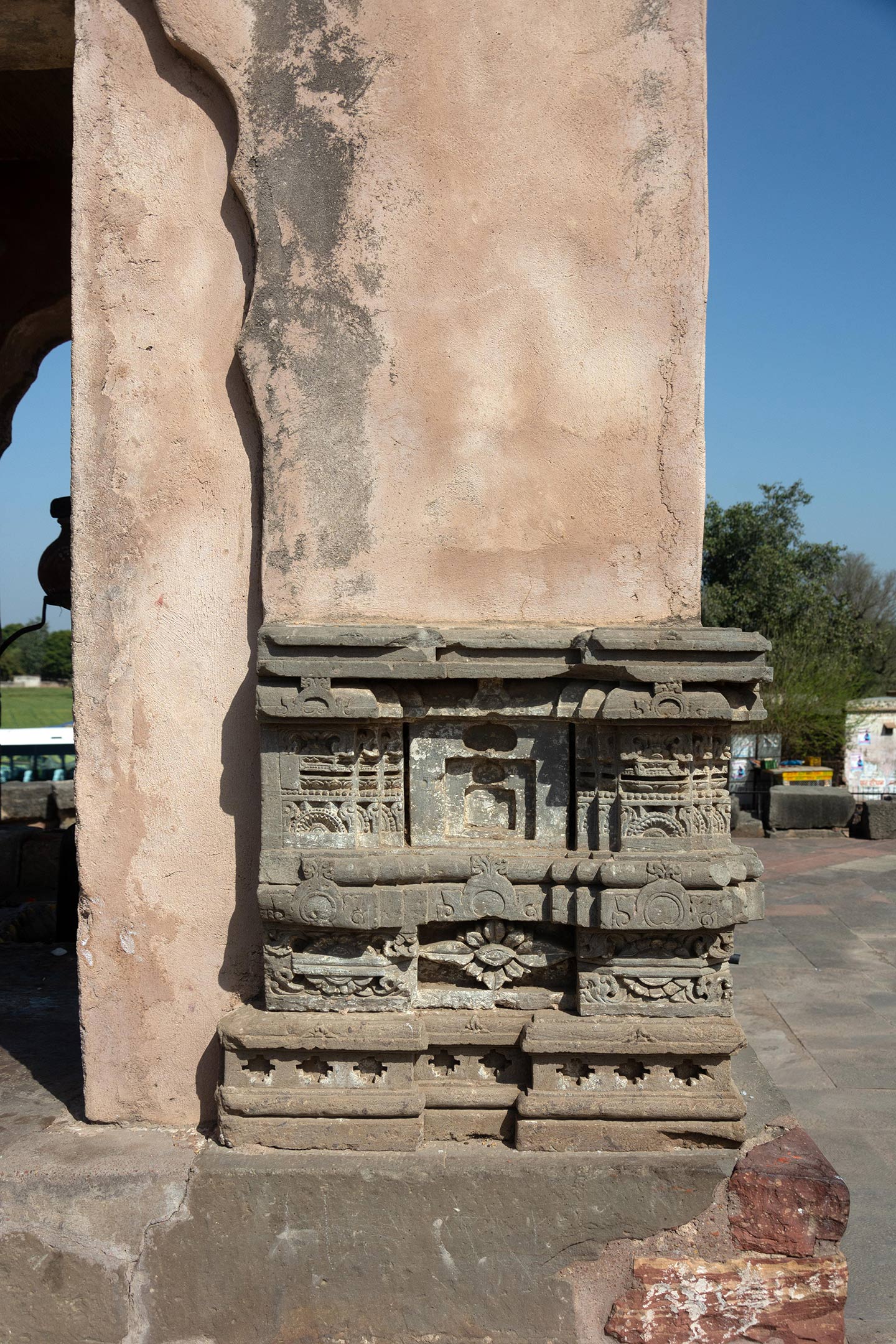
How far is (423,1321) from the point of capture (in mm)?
2258

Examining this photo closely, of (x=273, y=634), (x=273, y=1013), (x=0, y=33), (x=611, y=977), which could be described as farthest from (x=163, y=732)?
(x=0, y=33)

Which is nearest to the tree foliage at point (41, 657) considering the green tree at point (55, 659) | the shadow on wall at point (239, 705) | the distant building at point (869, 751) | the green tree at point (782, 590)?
the green tree at point (55, 659)

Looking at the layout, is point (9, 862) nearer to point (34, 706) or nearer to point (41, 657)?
point (34, 706)

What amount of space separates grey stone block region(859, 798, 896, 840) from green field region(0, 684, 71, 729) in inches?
858

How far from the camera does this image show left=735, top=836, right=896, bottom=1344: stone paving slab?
→ 10.2 ft

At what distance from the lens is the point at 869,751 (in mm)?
14805

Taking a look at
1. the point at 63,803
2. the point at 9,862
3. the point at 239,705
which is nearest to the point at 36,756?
the point at 63,803

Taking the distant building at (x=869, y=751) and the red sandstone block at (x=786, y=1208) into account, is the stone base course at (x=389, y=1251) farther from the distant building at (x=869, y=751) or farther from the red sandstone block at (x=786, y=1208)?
the distant building at (x=869, y=751)

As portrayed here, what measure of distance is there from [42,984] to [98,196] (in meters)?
2.97

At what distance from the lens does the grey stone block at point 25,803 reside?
9781 mm

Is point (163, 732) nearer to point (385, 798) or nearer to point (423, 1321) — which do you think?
point (385, 798)

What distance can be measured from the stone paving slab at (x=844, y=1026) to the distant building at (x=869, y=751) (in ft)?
16.6

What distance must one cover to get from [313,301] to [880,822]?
1107cm

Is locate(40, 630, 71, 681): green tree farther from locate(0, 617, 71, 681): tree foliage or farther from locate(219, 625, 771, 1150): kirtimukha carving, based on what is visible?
locate(219, 625, 771, 1150): kirtimukha carving
